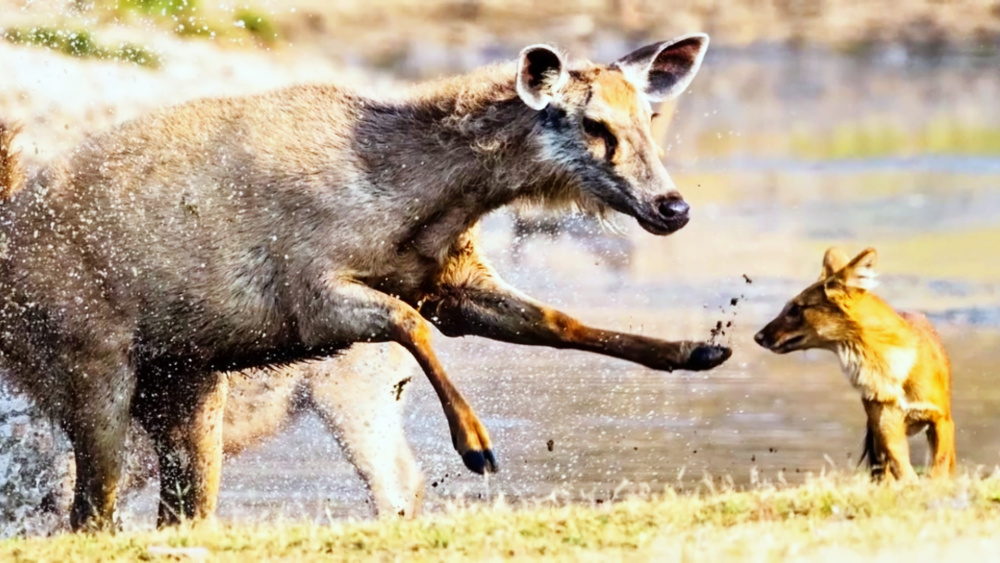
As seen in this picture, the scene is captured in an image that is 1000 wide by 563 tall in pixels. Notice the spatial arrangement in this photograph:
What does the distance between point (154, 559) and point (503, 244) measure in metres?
8.11

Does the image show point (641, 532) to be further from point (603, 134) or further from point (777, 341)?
point (777, 341)

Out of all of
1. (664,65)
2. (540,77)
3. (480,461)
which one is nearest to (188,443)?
(480,461)

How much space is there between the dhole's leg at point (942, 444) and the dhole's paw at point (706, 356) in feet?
5.59

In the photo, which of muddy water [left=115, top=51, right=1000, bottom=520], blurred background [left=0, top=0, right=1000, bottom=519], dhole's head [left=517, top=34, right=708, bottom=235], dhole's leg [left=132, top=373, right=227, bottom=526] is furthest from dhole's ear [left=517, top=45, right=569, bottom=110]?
blurred background [left=0, top=0, right=1000, bottom=519]

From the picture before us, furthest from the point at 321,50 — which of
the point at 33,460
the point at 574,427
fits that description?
the point at 33,460

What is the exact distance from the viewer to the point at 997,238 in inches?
649

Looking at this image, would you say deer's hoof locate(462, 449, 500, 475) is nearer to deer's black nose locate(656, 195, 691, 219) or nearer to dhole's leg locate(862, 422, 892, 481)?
deer's black nose locate(656, 195, 691, 219)

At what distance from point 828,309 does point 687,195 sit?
7.01 m

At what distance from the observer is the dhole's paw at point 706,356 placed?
8.06m

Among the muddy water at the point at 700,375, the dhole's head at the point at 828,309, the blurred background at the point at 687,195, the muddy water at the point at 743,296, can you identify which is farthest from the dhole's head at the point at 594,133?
the blurred background at the point at 687,195

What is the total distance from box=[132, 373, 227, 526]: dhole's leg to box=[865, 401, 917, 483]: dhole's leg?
2787 mm

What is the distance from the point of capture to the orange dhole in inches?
375

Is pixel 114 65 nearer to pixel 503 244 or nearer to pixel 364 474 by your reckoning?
pixel 503 244

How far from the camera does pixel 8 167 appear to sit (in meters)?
9.24
